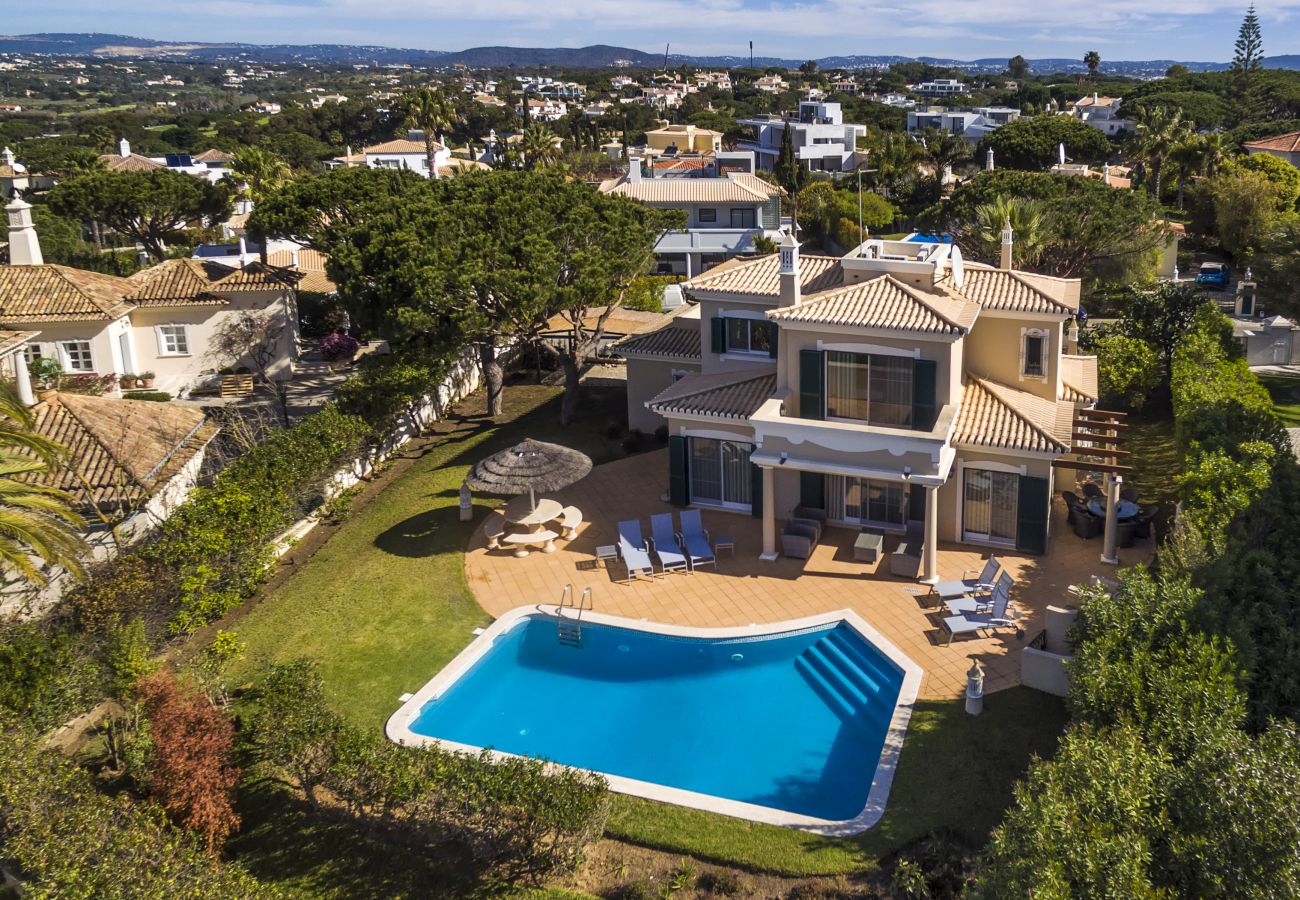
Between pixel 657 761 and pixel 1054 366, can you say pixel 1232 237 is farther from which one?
pixel 657 761

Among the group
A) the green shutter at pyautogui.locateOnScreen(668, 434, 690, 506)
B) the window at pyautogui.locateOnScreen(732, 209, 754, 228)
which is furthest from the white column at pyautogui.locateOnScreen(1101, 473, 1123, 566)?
the window at pyautogui.locateOnScreen(732, 209, 754, 228)

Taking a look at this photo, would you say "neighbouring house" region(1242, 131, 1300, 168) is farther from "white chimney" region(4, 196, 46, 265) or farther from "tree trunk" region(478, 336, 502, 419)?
"white chimney" region(4, 196, 46, 265)

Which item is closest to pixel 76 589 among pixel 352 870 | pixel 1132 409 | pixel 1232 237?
pixel 352 870

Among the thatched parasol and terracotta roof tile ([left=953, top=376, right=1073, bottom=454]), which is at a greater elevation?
terracotta roof tile ([left=953, top=376, right=1073, bottom=454])

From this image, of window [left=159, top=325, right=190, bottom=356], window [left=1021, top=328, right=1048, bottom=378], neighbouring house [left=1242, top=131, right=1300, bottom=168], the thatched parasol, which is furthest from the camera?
neighbouring house [left=1242, top=131, right=1300, bottom=168]

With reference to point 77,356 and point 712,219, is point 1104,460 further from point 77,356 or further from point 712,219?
point 712,219

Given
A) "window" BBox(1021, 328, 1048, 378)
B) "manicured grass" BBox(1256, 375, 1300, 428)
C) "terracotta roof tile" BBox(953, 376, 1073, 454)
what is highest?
"window" BBox(1021, 328, 1048, 378)

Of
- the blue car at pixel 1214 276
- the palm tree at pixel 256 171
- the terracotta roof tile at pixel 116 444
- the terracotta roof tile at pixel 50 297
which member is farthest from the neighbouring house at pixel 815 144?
the terracotta roof tile at pixel 116 444
